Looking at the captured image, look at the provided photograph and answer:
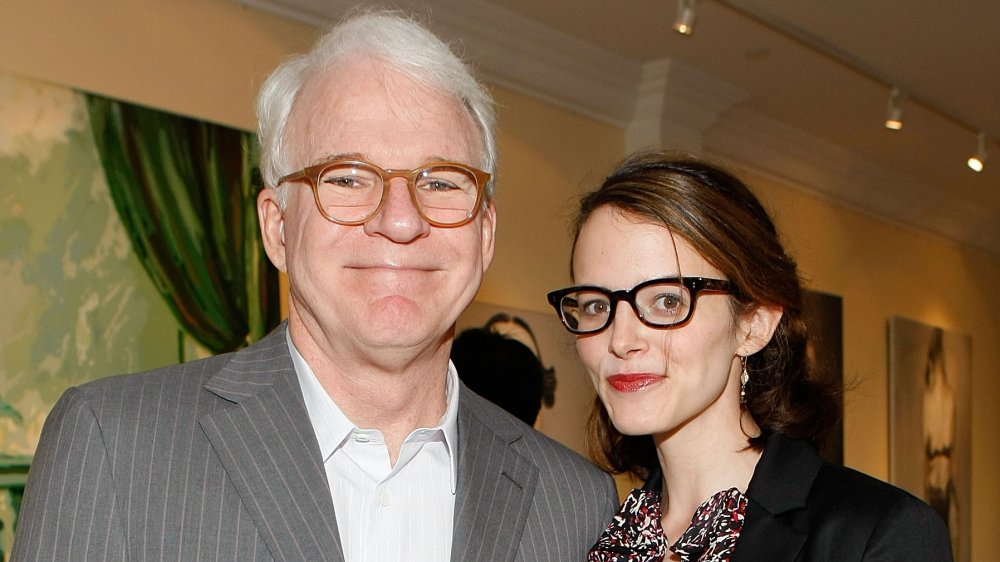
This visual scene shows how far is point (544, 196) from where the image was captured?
17.4ft

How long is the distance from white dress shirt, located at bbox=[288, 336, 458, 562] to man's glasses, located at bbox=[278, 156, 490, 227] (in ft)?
0.97

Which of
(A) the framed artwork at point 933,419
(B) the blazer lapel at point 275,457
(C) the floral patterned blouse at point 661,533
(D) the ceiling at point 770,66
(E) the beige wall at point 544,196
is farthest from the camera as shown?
(A) the framed artwork at point 933,419

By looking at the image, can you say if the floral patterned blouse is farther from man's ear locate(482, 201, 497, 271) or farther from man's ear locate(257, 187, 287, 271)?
man's ear locate(257, 187, 287, 271)

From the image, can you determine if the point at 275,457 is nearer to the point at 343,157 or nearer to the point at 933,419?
the point at 343,157

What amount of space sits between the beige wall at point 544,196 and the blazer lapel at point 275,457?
1314 millimetres

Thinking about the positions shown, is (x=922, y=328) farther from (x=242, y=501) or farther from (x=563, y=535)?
(x=242, y=501)

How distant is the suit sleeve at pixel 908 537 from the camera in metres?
1.87

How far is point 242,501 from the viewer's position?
1725 millimetres

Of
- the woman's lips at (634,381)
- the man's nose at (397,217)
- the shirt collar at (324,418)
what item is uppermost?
the man's nose at (397,217)

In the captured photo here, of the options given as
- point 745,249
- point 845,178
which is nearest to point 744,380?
point 745,249

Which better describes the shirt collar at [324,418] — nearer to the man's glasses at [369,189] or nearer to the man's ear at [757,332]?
→ the man's glasses at [369,189]

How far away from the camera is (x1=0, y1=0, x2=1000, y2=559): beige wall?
355 centimetres

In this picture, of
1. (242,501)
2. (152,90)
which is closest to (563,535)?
(242,501)

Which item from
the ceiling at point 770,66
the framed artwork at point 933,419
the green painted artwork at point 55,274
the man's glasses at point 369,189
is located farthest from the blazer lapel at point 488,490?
the framed artwork at point 933,419
